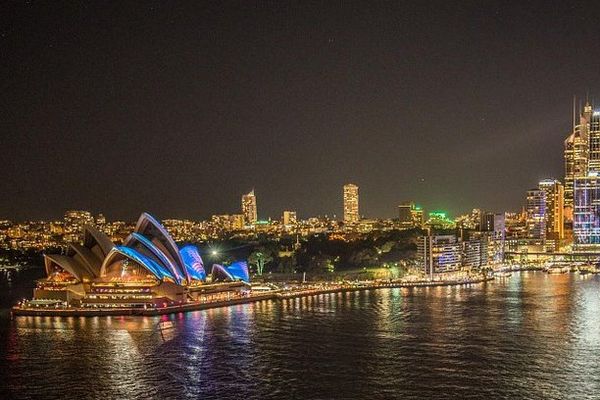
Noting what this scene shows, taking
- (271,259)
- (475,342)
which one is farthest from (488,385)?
(271,259)

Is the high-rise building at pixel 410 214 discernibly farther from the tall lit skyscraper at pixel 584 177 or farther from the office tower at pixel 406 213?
the tall lit skyscraper at pixel 584 177

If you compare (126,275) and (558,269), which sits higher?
(126,275)

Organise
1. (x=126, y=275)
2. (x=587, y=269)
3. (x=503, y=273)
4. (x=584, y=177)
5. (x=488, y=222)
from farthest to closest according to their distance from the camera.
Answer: (x=584, y=177)
(x=488, y=222)
(x=587, y=269)
(x=503, y=273)
(x=126, y=275)

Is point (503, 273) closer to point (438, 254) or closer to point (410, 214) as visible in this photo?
point (438, 254)

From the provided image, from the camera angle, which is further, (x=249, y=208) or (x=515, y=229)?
(x=249, y=208)

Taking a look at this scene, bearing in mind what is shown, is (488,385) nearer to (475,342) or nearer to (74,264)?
(475,342)

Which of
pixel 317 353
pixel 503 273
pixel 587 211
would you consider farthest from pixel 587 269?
pixel 317 353

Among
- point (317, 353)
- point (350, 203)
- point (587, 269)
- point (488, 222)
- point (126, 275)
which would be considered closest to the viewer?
point (317, 353)

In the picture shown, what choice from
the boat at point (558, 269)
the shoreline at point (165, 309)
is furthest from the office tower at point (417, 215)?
the shoreline at point (165, 309)
